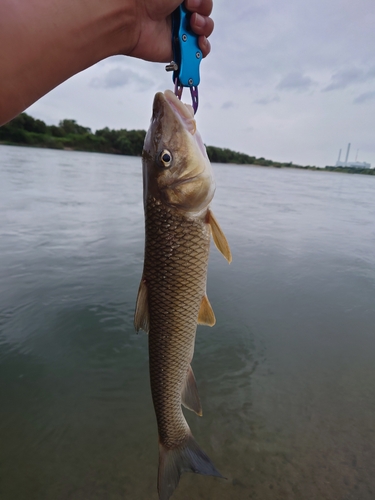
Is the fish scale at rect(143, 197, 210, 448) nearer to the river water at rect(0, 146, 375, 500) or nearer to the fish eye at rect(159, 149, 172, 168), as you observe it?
the fish eye at rect(159, 149, 172, 168)

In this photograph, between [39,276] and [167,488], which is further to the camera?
[39,276]

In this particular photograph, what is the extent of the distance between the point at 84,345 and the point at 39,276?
73.4 inches

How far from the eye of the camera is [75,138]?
2143 inches

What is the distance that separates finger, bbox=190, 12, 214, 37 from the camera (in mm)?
1638

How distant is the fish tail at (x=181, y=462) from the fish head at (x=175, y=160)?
53.9 inches

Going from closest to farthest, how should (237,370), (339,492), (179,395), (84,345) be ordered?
(179,395) → (339,492) → (237,370) → (84,345)

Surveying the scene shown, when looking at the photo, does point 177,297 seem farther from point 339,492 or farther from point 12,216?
point 12,216

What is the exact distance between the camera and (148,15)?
6.02ft

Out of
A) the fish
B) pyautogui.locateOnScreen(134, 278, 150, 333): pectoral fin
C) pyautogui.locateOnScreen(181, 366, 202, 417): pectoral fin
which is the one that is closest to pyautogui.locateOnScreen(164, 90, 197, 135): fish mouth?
the fish

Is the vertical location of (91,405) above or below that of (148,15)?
below

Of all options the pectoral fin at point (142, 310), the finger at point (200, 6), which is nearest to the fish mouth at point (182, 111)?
the finger at point (200, 6)

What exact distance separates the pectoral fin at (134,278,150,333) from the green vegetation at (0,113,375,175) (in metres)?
42.1

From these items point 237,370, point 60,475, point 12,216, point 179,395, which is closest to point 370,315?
point 237,370

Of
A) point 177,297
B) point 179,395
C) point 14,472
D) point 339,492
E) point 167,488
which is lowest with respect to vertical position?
point 14,472
